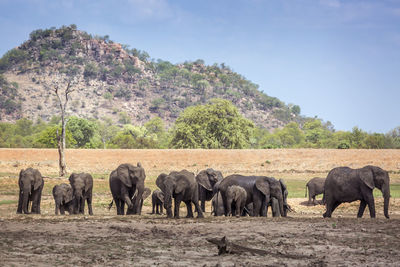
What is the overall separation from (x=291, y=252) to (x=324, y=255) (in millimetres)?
729

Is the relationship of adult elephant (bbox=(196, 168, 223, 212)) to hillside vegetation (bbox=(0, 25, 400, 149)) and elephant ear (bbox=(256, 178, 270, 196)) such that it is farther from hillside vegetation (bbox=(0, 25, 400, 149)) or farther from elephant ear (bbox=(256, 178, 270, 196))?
hillside vegetation (bbox=(0, 25, 400, 149))

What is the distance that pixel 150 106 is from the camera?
200 meters

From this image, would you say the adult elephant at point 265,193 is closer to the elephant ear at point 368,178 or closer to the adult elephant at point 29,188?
the elephant ear at point 368,178

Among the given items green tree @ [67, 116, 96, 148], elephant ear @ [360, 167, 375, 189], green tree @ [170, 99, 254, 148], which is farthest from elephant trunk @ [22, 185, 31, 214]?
green tree @ [67, 116, 96, 148]

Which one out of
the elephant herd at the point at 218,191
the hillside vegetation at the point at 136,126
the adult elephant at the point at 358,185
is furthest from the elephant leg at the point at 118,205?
the hillside vegetation at the point at 136,126

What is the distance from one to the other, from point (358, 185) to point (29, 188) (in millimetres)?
12418

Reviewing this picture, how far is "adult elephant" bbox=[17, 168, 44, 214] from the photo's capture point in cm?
2222

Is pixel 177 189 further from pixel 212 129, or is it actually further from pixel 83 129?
pixel 83 129

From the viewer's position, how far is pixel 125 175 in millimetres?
21625

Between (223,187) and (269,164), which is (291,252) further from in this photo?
(269,164)

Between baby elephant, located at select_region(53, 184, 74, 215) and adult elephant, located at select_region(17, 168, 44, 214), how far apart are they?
86 centimetres

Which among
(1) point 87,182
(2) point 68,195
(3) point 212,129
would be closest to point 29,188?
(2) point 68,195

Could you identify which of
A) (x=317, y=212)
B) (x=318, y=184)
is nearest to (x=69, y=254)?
(x=317, y=212)

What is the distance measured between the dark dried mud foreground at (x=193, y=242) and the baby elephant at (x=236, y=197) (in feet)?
8.39
